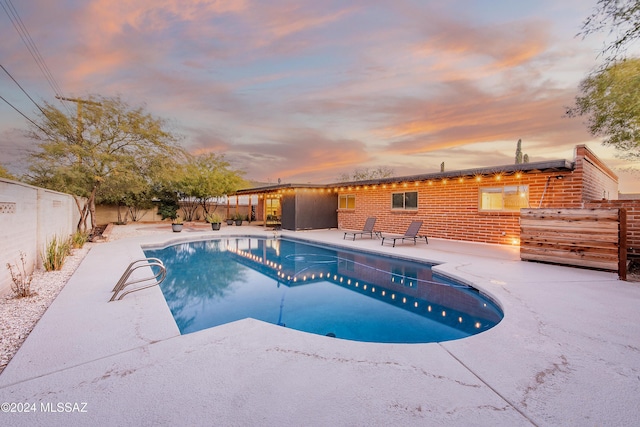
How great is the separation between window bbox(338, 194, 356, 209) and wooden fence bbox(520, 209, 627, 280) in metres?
9.53

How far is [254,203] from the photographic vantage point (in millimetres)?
26125

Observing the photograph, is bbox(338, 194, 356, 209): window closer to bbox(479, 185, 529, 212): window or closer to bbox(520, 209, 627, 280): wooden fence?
bbox(479, 185, 529, 212): window

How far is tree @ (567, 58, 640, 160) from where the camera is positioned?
717cm

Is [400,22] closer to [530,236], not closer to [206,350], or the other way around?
[530,236]

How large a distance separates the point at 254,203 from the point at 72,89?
1587cm

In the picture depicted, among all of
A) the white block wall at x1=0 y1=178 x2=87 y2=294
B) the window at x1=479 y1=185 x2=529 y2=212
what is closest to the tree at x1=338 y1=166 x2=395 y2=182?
the window at x1=479 y1=185 x2=529 y2=212

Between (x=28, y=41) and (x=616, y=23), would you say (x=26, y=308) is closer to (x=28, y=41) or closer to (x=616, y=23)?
(x=28, y=41)

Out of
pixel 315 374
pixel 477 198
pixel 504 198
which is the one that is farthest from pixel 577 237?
pixel 315 374

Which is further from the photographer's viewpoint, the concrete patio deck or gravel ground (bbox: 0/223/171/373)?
gravel ground (bbox: 0/223/171/373)

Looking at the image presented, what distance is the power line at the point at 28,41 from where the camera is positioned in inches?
336

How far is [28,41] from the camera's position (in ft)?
32.0

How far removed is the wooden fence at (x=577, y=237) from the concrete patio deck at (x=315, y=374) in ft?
9.14

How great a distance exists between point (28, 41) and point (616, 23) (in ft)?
57.3

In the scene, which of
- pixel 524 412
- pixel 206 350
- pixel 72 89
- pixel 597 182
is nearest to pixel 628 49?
pixel 597 182
